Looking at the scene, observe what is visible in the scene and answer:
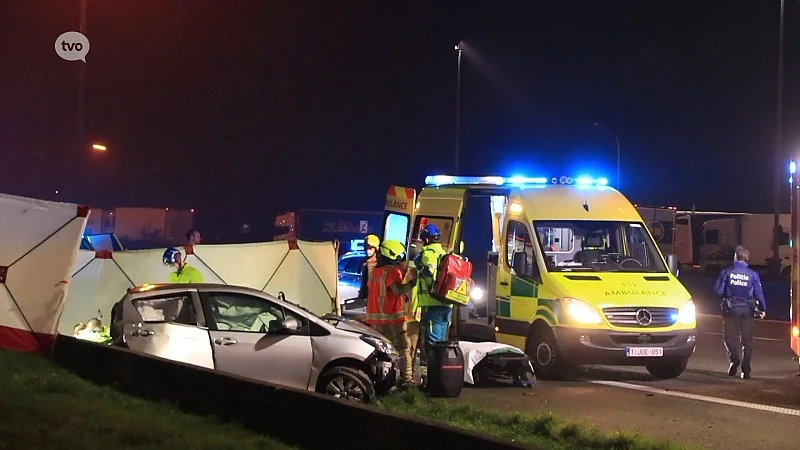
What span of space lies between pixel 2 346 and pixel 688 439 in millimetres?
7377

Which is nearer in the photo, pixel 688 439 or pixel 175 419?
pixel 175 419

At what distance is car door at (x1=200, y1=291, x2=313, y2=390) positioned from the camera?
911 cm

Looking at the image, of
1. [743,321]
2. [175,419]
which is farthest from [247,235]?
[175,419]

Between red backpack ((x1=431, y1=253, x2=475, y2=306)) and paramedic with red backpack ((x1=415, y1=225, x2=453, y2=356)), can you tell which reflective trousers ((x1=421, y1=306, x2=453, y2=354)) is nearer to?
paramedic with red backpack ((x1=415, y1=225, x2=453, y2=356))

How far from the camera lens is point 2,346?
34.6ft

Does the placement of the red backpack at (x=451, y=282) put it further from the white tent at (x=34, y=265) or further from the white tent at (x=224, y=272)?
the white tent at (x=224, y=272)

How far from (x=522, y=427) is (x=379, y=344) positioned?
1869 mm

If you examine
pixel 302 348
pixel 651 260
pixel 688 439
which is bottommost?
pixel 688 439

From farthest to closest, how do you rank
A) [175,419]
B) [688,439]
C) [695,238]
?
1. [695,238]
2. [688,439]
3. [175,419]

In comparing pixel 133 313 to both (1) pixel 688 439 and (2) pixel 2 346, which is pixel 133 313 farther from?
(1) pixel 688 439

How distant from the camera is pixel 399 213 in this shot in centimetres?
1591

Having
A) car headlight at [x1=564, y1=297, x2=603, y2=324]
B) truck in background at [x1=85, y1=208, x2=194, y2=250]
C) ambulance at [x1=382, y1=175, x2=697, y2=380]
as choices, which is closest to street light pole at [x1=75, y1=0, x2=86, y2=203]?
ambulance at [x1=382, y1=175, x2=697, y2=380]

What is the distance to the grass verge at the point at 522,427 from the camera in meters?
7.62

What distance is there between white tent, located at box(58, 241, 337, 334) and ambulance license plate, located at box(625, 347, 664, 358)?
515 cm
